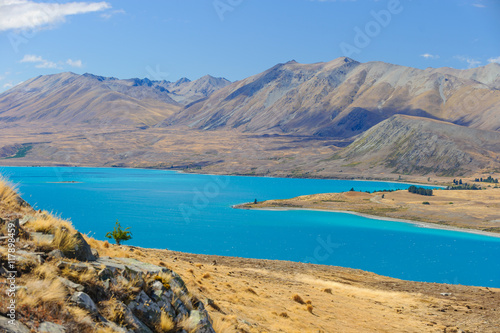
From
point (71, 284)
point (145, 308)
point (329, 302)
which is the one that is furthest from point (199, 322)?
point (329, 302)

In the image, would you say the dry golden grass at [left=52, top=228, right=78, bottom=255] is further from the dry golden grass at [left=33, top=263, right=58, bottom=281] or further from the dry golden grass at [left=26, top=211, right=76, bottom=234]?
the dry golden grass at [left=33, top=263, right=58, bottom=281]

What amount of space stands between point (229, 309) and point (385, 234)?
113697 mm

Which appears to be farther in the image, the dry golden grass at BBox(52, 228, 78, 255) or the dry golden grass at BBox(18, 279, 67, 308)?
the dry golden grass at BBox(52, 228, 78, 255)

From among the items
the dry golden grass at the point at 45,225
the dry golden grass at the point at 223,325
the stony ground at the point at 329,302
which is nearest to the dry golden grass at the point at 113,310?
the dry golden grass at the point at 45,225

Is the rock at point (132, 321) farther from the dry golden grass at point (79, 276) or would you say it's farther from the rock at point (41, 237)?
the rock at point (41, 237)

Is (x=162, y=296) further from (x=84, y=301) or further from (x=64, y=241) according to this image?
(x=64, y=241)

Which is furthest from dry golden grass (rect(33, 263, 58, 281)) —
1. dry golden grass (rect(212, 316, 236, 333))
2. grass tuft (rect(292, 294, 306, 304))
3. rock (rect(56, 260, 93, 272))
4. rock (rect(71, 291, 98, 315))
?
grass tuft (rect(292, 294, 306, 304))

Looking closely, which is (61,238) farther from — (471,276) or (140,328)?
(471,276)

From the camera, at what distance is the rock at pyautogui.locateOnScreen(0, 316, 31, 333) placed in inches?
296

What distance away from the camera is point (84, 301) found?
9.52m

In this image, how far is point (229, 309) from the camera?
55.2 feet

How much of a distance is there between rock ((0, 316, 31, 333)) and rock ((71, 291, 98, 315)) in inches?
58.1

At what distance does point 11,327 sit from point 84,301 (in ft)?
6.40

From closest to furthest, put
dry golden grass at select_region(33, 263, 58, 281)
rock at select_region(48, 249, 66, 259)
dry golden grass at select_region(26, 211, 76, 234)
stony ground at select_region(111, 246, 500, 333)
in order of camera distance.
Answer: dry golden grass at select_region(33, 263, 58, 281)
rock at select_region(48, 249, 66, 259)
dry golden grass at select_region(26, 211, 76, 234)
stony ground at select_region(111, 246, 500, 333)
